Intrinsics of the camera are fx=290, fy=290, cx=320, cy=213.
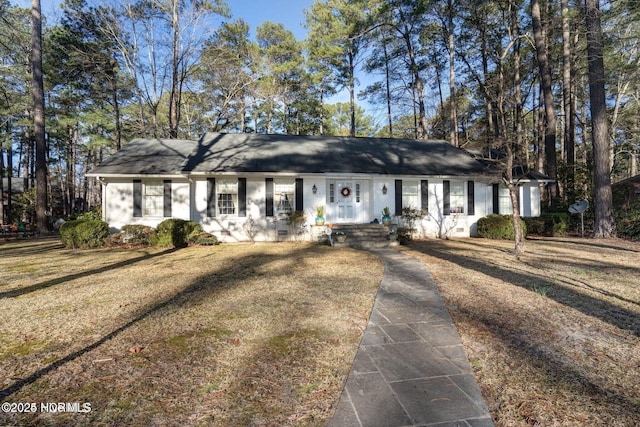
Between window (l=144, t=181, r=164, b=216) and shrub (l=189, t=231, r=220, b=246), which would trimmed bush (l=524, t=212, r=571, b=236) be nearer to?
shrub (l=189, t=231, r=220, b=246)

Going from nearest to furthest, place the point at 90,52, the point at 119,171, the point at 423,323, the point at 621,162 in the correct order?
the point at 423,323
the point at 119,171
the point at 90,52
the point at 621,162

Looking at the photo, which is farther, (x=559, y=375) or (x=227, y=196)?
(x=227, y=196)

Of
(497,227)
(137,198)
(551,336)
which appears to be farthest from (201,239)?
(497,227)

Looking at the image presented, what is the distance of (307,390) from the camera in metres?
2.40

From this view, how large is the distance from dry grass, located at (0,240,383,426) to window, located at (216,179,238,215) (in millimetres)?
5409

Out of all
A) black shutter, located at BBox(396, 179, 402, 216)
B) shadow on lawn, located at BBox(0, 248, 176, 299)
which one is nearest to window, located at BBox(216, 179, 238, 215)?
shadow on lawn, located at BBox(0, 248, 176, 299)

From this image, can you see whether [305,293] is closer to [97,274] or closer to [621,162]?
[97,274]

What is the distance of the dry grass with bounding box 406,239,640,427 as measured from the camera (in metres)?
2.20

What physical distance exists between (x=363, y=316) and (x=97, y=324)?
3.53 m

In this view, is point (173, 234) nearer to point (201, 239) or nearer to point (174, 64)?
point (201, 239)

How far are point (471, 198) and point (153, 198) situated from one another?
1392 centimetres

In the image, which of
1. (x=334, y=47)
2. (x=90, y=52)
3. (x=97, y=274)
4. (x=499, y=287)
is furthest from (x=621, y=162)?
(x=90, y=52)

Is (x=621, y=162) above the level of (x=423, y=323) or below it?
above

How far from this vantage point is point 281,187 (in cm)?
1233
